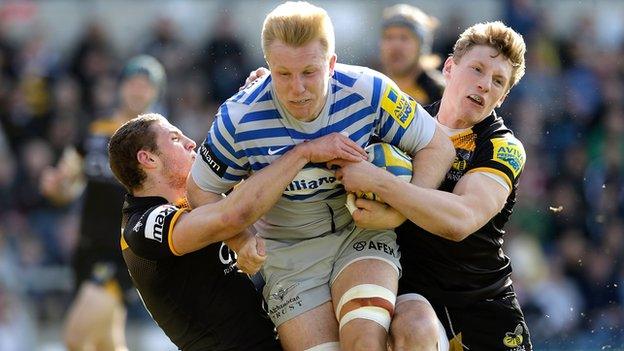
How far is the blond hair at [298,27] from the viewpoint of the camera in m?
A: 5.10

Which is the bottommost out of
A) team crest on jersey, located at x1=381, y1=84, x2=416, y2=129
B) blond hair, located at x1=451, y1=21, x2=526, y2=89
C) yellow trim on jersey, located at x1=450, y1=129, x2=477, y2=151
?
yellow trim on jersey, located at x1=450, y1=129, x2=477, y2=151

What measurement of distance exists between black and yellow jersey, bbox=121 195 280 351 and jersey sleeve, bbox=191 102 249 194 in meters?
0.29

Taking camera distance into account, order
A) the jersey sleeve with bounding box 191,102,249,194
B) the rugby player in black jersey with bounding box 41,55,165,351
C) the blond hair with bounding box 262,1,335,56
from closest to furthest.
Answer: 1. the blond hair with bounding box 262,1,335,56
2. the jersey sleeve with bounding box 191,102,249,194
3. the rugby player in black jersey with bounding box 41,55,165,351

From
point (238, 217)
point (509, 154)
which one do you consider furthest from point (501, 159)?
point (238, 217)

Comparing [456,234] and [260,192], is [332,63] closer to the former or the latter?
[260,192]

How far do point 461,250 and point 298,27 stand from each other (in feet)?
4.87

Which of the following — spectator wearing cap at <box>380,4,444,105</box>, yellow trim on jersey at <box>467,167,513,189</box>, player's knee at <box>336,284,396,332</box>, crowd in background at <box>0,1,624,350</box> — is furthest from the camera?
crowd in background at <box>0,1,624,350</box>

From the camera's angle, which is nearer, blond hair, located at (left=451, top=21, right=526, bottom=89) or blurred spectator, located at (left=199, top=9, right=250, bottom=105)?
blond hair, located at (left=451, top=21, right=526, bottom=89)

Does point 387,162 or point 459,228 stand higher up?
point 387,162

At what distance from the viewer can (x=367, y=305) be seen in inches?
206

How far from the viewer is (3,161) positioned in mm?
13969

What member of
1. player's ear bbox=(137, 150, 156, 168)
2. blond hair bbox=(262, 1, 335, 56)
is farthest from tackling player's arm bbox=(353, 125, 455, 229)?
player's ear bbox=(137, 150, 156, 168)

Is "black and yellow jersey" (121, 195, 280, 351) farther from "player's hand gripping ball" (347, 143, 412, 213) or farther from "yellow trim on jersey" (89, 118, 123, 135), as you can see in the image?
"yellow trim on jersey" (89, 118, 123, 135)

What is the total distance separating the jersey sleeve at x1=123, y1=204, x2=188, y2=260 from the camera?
546 cm
